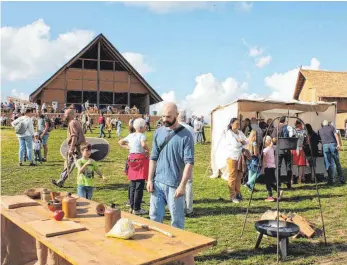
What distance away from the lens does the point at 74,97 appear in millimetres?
37688

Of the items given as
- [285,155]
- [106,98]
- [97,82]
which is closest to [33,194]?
[285,155]

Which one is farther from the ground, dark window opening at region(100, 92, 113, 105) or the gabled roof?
the gabled roof

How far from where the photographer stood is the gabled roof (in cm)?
3475

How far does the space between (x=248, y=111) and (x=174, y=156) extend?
21.6 ft

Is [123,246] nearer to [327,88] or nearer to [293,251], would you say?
[293,251]

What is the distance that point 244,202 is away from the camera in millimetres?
7930

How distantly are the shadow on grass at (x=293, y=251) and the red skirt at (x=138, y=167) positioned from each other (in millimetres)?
2114

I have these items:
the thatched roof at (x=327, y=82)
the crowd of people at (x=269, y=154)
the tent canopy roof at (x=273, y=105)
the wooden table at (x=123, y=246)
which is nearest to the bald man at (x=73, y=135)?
the crowd of people at (x=269, y=154)

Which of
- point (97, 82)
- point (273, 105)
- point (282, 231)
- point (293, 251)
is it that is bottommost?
point (293, 251)

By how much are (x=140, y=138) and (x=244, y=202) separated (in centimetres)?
283

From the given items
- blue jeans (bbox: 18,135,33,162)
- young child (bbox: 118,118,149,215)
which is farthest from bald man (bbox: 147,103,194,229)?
blue jeans (bbox: 18,135,33,162)

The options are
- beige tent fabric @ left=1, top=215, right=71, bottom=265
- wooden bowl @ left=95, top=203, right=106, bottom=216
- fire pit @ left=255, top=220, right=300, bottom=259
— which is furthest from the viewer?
fire pit @ left=255, top=220, right=300, bottom=259

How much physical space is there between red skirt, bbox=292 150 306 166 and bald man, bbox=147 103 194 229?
6.82 meters

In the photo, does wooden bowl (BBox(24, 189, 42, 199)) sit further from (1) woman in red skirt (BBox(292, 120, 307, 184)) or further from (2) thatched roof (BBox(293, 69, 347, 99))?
(2) thatched roof (BBox(293, 69, 347, 99))
